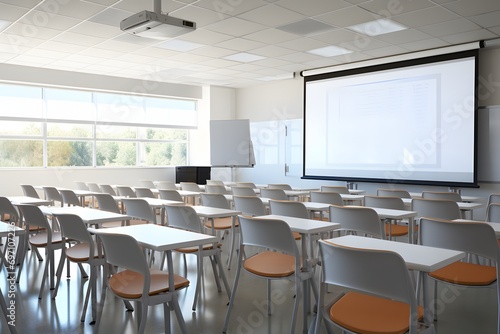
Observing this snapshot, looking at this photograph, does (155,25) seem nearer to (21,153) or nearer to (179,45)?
(179,45)

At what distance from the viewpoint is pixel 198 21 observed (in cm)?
617

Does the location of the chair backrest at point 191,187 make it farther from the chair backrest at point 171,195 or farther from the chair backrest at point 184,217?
the chair backrest at point 184,217

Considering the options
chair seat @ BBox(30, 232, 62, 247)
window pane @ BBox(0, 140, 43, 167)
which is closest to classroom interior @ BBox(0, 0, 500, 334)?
window pane @ BBox(0, 140, 43, 167)

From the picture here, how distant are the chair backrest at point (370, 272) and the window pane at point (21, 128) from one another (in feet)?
28.6

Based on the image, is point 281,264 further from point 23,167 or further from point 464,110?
point 23,167

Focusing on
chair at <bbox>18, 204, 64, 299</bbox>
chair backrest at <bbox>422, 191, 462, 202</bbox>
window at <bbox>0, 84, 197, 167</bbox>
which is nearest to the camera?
chair at <bbox>18, 204, 64, 299</bbox>

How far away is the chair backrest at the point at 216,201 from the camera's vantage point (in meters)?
5.24

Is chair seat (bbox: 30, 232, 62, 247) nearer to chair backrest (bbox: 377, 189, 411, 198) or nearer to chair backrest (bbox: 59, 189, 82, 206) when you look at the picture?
chair backrest (bbox: 59, 189, 82, 206)

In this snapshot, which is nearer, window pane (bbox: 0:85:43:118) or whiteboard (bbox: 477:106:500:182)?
whiteboard (bbox: 477:106:500:182)

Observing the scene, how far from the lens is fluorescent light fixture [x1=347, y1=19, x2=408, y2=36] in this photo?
629cm

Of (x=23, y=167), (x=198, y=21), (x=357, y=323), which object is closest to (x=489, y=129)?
(x=198, y=21)

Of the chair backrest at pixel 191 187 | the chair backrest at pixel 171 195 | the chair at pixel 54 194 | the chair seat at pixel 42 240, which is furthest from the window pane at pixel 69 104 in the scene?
the chair seat at pixel 42 240

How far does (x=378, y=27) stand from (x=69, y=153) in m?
7.09

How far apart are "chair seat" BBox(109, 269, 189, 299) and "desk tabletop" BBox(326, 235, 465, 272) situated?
3.35ft
